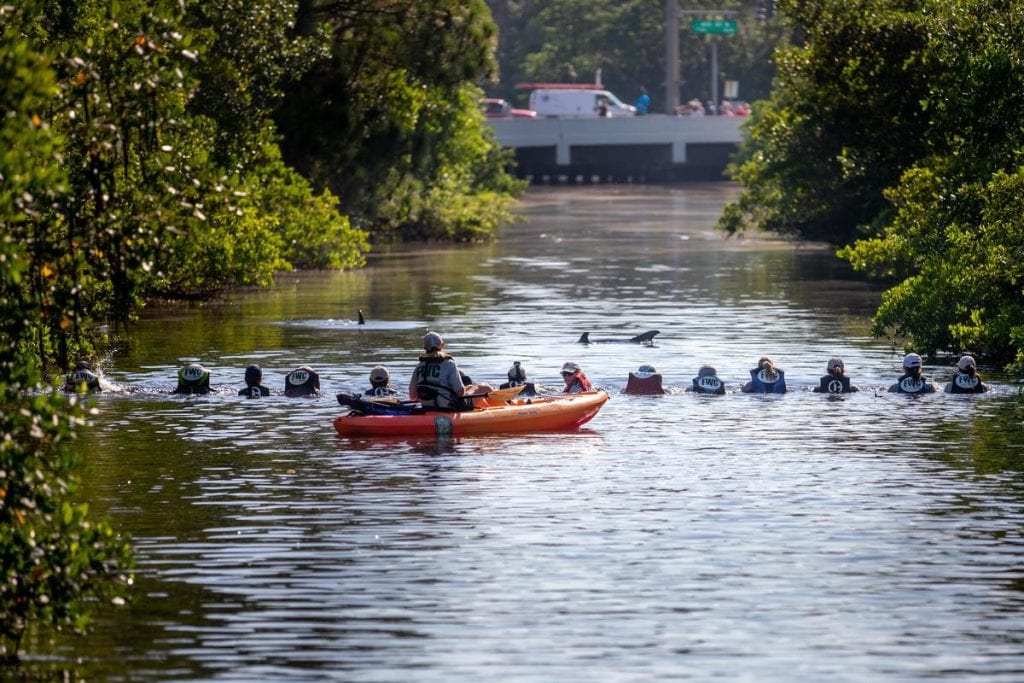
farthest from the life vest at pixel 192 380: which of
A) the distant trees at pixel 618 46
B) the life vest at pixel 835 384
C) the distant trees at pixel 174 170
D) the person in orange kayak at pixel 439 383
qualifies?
the distant trees at pixel 618 46

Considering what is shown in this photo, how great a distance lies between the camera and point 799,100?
54562 mm

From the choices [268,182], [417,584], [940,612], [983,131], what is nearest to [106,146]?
[417,584]

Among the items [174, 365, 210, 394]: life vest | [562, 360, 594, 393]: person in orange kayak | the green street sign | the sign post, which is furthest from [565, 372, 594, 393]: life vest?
the green street sign

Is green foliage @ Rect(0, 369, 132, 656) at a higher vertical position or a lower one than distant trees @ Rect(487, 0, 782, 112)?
lower

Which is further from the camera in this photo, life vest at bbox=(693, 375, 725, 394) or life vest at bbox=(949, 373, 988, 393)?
life vest at bbox=(693, 375, 725, 394)

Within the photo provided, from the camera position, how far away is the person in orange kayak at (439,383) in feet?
98.4

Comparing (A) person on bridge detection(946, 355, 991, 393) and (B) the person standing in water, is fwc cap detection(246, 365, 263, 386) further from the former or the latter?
(A) person on bridge detection(946, 355, 991, 393)

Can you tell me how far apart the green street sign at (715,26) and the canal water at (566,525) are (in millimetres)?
84513

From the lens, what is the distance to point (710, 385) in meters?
35.9

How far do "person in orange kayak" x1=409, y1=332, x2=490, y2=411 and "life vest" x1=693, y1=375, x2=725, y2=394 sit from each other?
277 inches

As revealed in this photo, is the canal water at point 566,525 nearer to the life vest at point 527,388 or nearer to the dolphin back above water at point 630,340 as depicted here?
the dolphin back above water at point 630,340

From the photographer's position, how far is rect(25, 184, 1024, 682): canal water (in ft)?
57.8

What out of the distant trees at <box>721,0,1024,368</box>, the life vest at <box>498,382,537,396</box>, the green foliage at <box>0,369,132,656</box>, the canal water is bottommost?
the canal water

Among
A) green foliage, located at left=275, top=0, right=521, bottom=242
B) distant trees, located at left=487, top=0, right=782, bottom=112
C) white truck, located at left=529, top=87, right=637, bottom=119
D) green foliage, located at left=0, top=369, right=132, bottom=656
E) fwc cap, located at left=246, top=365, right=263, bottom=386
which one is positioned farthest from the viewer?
distant trees, located at left=487, top=0, right=782, bottom=112
